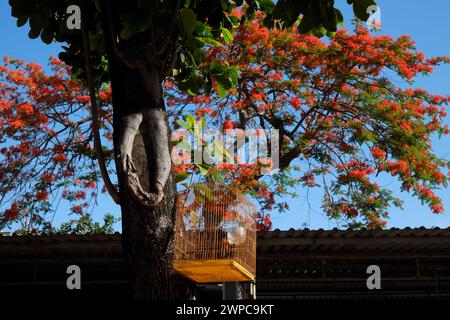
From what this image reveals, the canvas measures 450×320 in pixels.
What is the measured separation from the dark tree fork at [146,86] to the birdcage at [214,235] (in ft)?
3.77

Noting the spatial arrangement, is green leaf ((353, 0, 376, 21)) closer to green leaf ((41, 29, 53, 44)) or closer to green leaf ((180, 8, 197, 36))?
green leaf ((180, 8, 197, 36))

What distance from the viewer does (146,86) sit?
17.3 ft

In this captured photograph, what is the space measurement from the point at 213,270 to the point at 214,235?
37 cm

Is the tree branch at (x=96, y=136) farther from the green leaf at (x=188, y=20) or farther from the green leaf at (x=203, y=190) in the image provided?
the green leaf at (x=203, y=190)

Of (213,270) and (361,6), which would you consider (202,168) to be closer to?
(213,270)

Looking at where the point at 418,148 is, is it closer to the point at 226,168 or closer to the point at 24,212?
the point at 226,168

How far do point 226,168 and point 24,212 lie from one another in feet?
14.3

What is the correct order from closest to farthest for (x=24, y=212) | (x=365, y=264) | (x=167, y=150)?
(x=167, y=150) < (x=365, y=264) < (x=24, y=212)

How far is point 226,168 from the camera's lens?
13.1 metres

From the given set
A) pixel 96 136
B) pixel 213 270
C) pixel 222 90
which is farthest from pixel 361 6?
pixel 213 270

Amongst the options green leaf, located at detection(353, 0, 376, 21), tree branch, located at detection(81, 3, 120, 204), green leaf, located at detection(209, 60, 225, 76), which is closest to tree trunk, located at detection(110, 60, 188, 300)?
tree branch, located at detection(81, 3, 120, 204)

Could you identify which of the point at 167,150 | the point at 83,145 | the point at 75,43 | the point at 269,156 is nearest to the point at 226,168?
the point at 269,156

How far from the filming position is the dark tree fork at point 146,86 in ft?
15.9

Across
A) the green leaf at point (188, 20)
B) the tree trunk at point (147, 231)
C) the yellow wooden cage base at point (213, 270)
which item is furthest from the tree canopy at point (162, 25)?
the yellow wooden cage base at point (213, 270)
